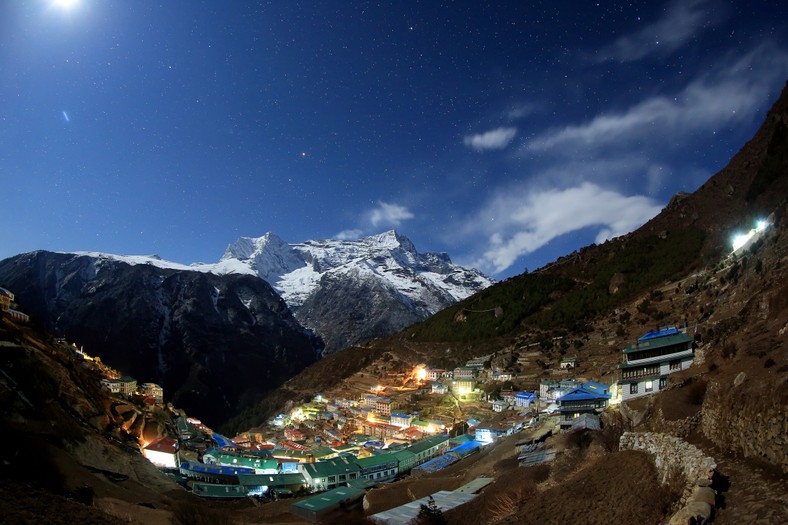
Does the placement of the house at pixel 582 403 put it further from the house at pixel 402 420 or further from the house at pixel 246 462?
the house at pixel 402 420

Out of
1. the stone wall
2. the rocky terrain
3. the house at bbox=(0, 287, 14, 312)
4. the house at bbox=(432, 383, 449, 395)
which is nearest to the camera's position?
the stone wall

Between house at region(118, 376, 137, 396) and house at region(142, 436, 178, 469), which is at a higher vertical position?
house at region(118, 376, 137, 396)

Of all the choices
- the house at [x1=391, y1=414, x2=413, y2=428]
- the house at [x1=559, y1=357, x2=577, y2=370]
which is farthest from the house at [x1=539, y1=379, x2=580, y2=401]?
the house at [x1=391, y1=414, x2=413, y2=428]

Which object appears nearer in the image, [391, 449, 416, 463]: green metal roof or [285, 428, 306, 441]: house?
[391, 449, 416, 463]: green metal roof

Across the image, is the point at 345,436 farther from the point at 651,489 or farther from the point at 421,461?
the point at 651,489

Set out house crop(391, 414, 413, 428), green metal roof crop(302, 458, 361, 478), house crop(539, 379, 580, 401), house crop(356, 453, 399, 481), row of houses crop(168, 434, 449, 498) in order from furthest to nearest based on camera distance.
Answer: house crop(391, 414, 413, 428) < house crop(539, 379, 580, 401) < house crop(356, 453, 399, 481) < green metal roof crop(302, 458, 361, 478) < row of houses crop(168, 434, 449, 498)

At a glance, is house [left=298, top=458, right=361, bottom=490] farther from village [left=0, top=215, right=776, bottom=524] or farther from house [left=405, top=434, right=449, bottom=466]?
house [left=405, top=434, right=449, bottom=466]

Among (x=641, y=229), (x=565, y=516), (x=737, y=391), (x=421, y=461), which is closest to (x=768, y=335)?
(x=737, y=391)
